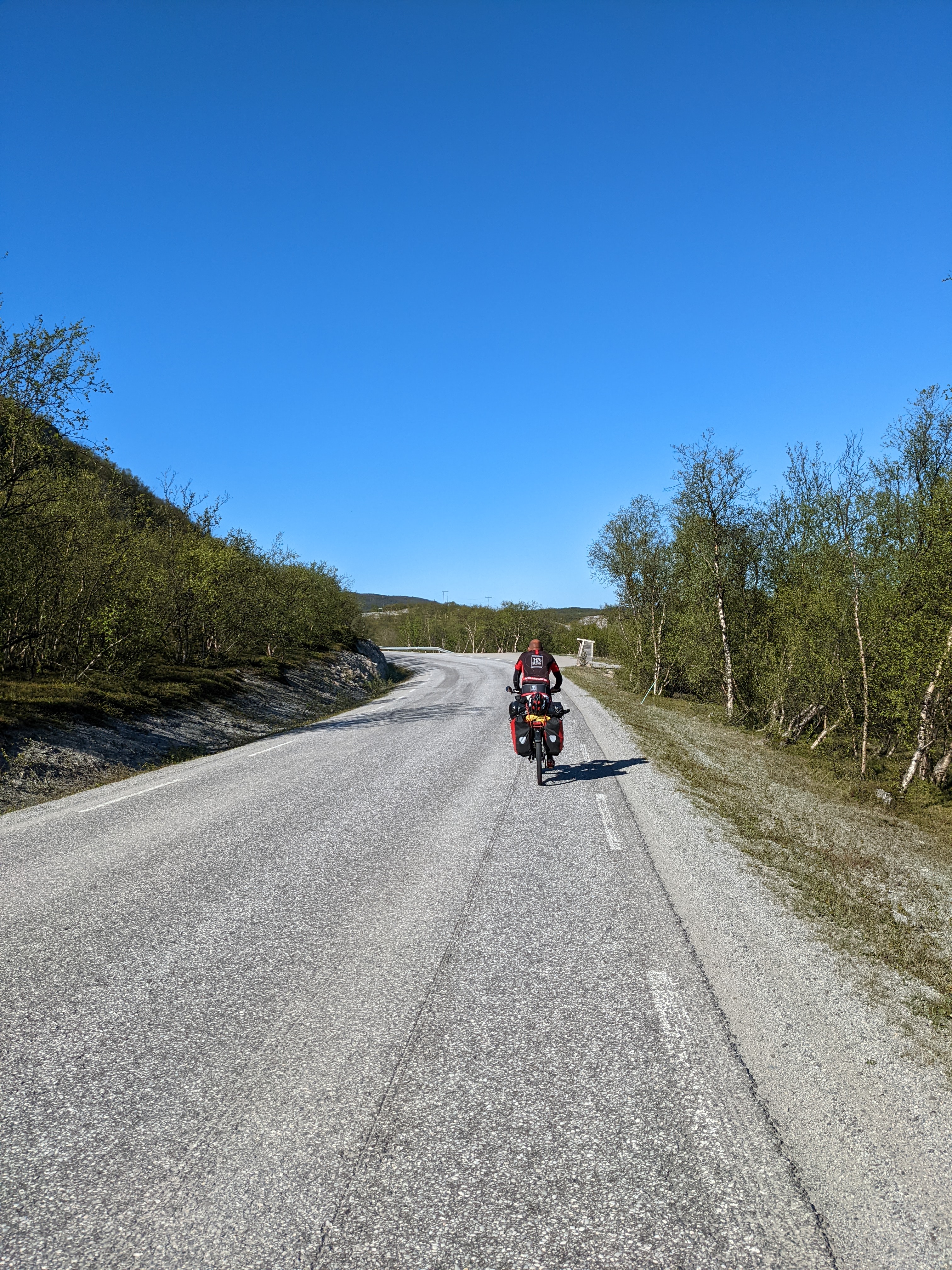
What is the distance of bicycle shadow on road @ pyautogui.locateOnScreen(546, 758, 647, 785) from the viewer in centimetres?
1055

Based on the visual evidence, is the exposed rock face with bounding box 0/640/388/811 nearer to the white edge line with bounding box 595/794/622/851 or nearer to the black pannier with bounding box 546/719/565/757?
the black pannier with bounding box 546/719/565/757

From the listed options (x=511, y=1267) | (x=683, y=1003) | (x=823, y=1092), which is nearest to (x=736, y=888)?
(x=683, y=1003)

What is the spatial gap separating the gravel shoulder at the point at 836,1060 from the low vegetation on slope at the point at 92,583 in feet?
39.2

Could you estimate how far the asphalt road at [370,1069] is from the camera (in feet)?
7.77

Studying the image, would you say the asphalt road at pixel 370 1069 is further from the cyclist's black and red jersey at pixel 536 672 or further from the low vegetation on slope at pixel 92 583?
the low vegetation on slope at pixel 92 583

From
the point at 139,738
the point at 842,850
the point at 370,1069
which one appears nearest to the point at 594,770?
the point at 842,850

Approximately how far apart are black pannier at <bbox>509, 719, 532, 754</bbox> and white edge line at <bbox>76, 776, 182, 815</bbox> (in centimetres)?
527

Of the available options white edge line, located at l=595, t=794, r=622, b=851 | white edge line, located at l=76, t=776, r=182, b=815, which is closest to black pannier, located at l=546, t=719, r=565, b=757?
white edge line, located at l=595, t=794, r=622, b=851

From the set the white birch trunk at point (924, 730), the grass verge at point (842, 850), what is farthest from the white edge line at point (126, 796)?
the white birch trunk at point (924, 730)

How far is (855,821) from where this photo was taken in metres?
10.5

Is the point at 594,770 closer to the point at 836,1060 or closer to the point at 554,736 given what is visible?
the point at 554,736

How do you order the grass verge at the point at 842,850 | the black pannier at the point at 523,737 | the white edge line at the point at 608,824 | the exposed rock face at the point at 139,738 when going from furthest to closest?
the black pannier at the point at 523,737 → the exposed rock face at the point at 139,738 → the white edge line at the point at 608,824 → the grass verge at the point at 842,850

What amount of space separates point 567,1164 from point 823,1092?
1410 mm

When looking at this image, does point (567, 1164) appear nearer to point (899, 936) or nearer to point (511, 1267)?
point (511, 1267)
